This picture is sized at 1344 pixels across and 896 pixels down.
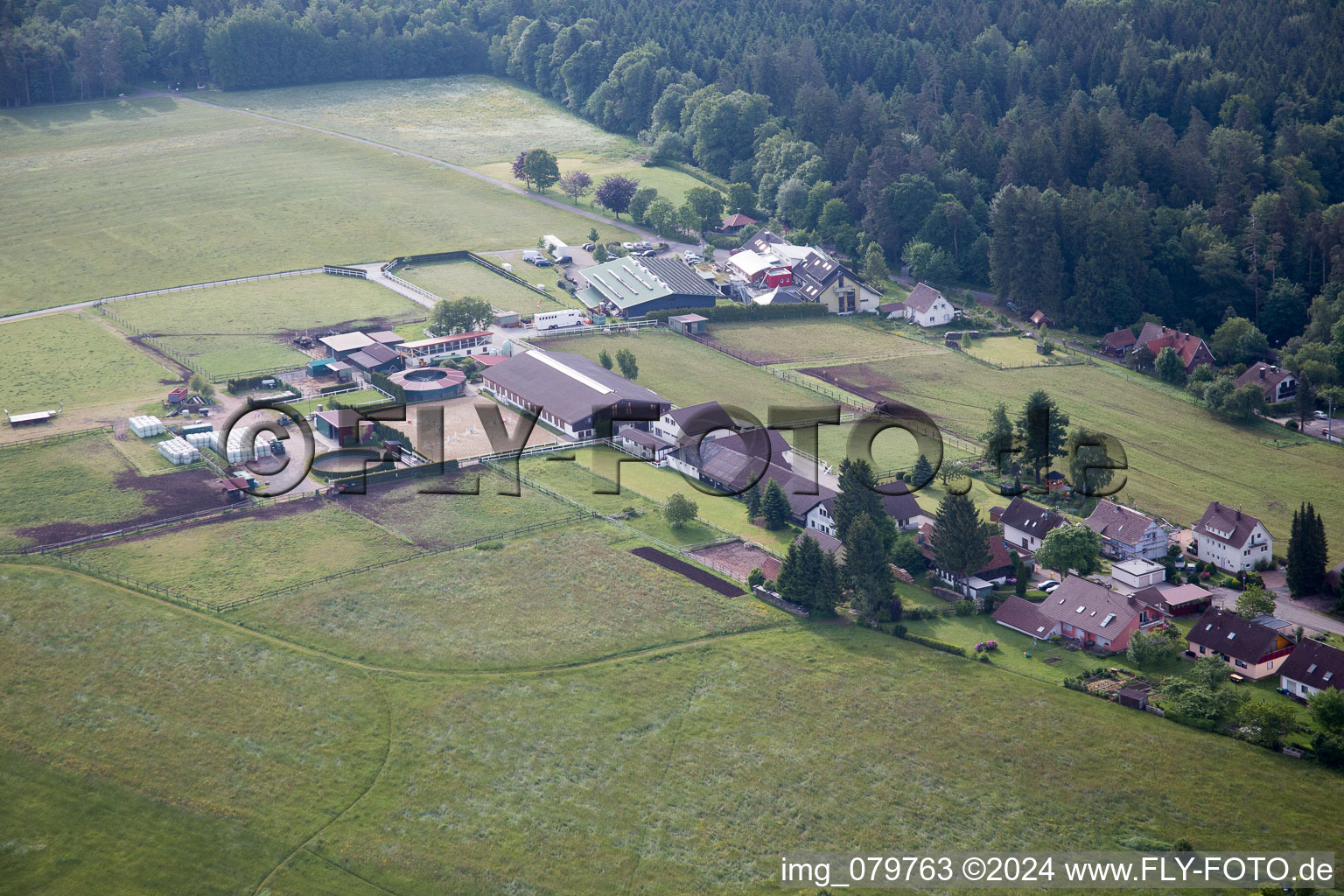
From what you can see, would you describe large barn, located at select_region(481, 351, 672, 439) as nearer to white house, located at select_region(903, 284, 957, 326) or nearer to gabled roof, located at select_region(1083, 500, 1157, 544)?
gabled roof, located at select_region(1083, 500, 1157, 544)

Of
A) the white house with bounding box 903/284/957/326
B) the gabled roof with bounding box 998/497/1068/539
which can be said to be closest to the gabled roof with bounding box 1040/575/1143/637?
the gabled roof with bounding box 998/497/1068/539

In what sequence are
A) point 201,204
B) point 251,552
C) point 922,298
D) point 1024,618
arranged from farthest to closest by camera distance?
1. point 201,204
2. point 922,298
3. point 251,552
4. point 1024,618

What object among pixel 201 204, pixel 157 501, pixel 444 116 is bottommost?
pixel 157 501

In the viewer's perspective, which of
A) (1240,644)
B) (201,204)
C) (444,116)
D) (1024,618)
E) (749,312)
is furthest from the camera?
(444,116)

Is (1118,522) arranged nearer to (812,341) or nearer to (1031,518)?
(1031,518)

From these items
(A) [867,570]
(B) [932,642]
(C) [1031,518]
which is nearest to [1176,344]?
(C) [1031,518]

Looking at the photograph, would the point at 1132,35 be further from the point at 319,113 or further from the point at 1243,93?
the point at 319,113

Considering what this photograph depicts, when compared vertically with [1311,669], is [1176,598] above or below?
below

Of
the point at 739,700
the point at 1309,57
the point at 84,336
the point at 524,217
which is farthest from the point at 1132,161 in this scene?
the point at 84,336

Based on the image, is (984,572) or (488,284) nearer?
(984,572)
